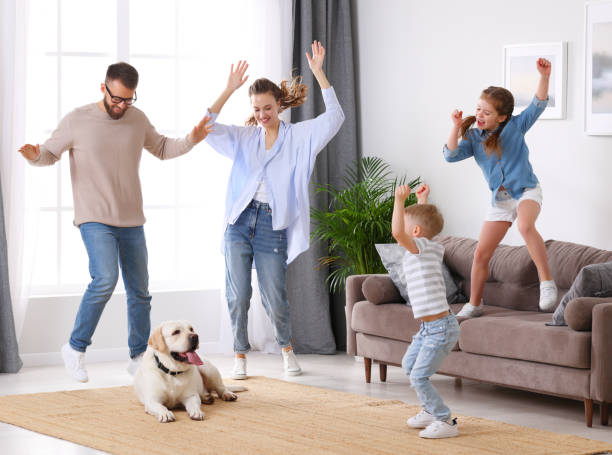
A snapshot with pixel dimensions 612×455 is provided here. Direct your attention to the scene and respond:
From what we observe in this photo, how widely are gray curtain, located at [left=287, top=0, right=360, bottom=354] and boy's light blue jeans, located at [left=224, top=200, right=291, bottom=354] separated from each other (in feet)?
3.69

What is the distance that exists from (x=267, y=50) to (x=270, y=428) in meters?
3.00

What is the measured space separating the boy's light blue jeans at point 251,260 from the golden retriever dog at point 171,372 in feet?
3.07

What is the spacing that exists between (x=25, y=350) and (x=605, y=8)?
370 centimetres

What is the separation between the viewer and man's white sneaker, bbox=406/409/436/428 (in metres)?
3.74

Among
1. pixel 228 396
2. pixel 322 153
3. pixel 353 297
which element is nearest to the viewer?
pixel 228 396

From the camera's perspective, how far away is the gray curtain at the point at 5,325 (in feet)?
17.6

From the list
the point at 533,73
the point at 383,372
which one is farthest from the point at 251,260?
the point at 533,73

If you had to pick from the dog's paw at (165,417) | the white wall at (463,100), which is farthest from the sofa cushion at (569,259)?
the dog's paw at (165,417)

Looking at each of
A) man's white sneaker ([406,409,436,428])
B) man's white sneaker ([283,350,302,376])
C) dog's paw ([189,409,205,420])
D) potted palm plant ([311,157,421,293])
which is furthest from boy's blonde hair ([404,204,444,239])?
potted palm plant ([311,157,421,293])

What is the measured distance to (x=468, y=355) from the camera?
4.44m

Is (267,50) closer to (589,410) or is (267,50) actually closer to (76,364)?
(76,364)

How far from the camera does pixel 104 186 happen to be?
4559mm

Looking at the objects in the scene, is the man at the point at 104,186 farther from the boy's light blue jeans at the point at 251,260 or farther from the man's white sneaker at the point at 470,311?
the man's white sneaker at the point at 470,311

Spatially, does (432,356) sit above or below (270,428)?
above
